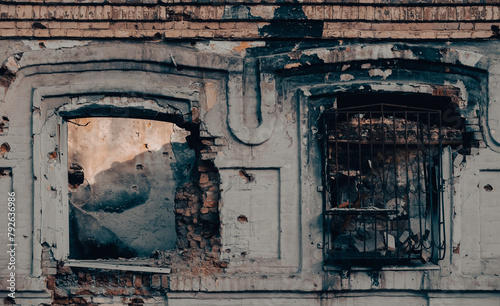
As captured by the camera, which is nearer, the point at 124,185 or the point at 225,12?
the point at 225,12

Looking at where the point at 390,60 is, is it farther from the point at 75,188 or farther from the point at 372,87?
the point at 75,188

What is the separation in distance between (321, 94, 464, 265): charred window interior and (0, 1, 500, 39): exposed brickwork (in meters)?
0.66

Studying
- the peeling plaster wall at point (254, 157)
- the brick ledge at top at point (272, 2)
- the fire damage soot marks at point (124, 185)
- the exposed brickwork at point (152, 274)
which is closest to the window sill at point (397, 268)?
the peeling plaster wall at point (254, 157)

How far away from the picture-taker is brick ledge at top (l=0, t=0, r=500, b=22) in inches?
193

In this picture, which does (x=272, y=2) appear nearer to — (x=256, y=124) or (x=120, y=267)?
(x=256, y=124)

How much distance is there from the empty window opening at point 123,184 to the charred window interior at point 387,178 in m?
3.88

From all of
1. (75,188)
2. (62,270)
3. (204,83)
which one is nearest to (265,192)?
(204,83)

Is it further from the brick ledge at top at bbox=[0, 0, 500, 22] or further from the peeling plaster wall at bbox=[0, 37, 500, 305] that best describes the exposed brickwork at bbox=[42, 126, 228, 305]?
the brick ledge at top at bbox=[0, 0, 500, 22]

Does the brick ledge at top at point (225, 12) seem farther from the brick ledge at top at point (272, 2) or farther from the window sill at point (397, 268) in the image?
the window sill at point (397, 268)

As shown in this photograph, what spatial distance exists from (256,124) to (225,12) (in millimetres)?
1083

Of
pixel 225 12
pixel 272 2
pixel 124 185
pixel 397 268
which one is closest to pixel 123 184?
pixel 124 185

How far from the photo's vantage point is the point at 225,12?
4934 mm

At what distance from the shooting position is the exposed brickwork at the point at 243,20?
490cm

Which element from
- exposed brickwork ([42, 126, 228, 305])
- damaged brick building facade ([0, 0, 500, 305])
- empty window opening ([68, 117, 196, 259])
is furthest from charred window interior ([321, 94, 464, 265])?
empty window opening ([68, 117, 196, 259])
